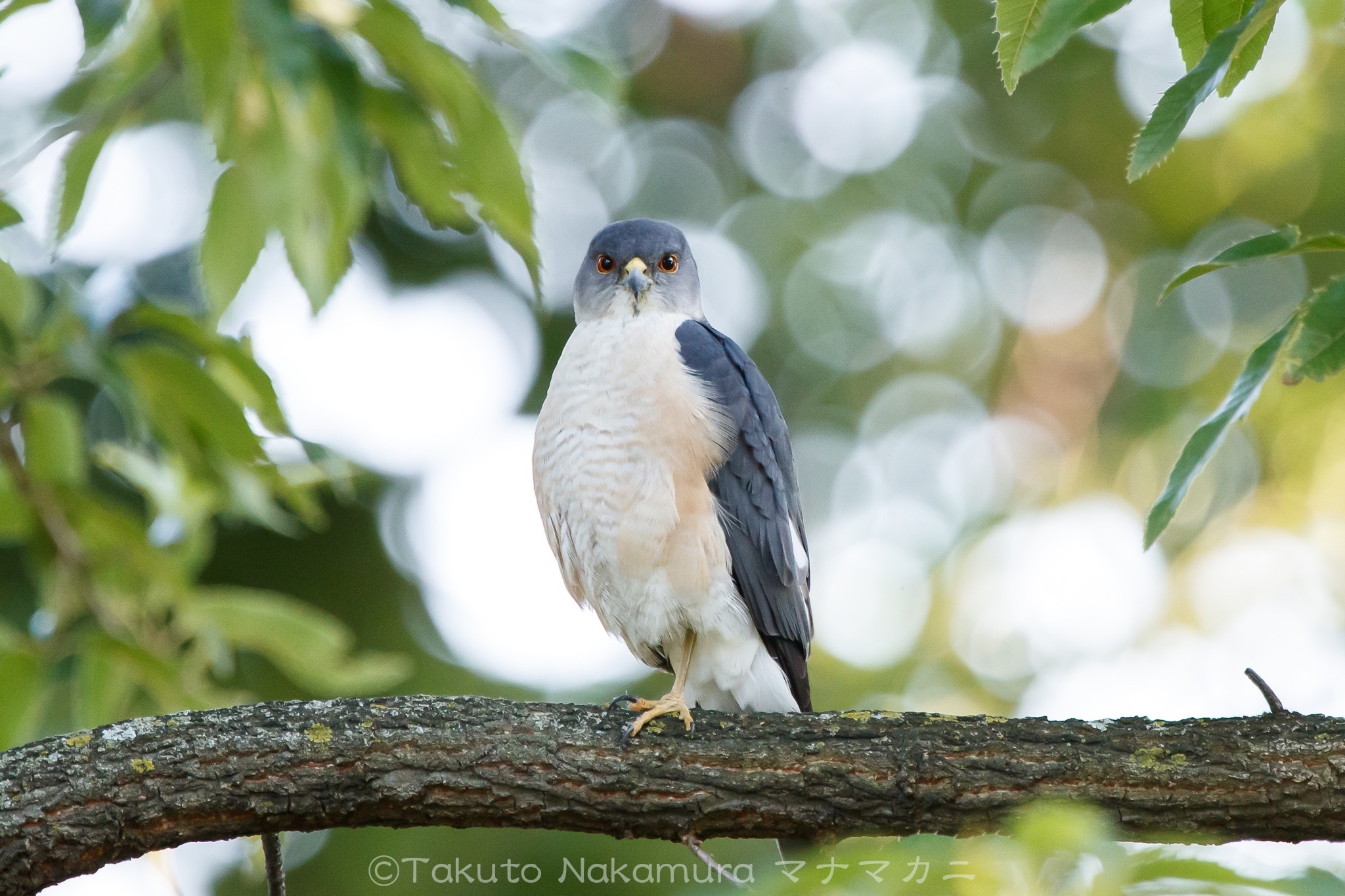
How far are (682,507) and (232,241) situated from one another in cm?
193

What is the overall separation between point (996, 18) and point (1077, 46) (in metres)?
8.59

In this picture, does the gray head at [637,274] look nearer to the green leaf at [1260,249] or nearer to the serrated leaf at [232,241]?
the serrated leaf at [232,241]

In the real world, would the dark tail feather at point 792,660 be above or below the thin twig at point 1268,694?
above

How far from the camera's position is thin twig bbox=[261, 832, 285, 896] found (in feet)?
8.96

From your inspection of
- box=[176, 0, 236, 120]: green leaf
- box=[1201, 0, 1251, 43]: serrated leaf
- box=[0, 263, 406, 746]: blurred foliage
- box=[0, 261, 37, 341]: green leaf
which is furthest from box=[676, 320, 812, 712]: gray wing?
box=[1201, 0, 1251, 43]: serrated leaf

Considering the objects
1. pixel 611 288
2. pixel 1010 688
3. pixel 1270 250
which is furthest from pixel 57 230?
pixel 1010 688

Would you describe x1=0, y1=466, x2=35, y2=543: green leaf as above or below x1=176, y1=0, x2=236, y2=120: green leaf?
above

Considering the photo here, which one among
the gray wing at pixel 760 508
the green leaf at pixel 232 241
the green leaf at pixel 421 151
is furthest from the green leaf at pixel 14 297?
the gray wing at pixel 760 508

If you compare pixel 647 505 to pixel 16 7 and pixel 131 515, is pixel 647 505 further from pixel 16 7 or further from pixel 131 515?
pixel 16 7

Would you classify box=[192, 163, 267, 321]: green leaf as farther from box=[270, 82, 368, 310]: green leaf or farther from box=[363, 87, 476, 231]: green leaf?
box=[363, 87, 476, 231]: green leaf

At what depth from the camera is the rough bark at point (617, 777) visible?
102 inches

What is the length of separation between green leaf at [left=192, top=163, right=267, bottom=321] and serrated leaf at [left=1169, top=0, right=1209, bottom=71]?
1.61m

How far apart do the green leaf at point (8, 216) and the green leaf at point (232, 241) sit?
364 millimetres

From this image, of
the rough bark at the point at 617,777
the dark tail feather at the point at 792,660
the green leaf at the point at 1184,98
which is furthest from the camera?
the dark tail feather at the point at 792,660
